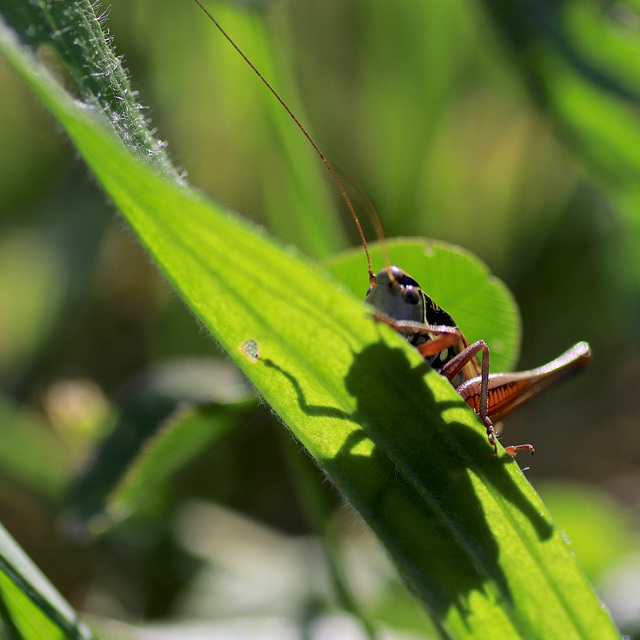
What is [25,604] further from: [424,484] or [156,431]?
[156,431]

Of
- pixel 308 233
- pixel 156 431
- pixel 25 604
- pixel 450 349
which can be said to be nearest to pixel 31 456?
pixel 156 431

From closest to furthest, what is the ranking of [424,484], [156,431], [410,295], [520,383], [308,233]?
[424,484], [410,295], [520,383], [156,431], [308,233]

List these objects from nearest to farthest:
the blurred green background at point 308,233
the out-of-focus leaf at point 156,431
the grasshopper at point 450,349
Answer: the grasshopper at point 450,349 < the out-of-focus leaf at point 156,431 < the blurred green background at point 308,233

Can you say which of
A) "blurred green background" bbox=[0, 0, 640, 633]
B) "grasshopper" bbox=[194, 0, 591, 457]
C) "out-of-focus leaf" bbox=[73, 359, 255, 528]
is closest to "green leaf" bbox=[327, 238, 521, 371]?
"grasshopper" bbox=[194, 0, 591, 457]

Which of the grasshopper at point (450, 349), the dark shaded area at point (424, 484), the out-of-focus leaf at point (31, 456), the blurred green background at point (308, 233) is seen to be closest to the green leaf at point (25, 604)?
the dark shaded area at point (424, 484)

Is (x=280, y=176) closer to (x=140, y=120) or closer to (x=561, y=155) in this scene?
(x=561, y=155)

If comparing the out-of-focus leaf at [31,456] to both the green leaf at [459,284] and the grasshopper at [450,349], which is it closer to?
the green leaf at [459,284]

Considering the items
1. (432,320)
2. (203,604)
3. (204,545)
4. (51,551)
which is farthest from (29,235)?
(432,320)
